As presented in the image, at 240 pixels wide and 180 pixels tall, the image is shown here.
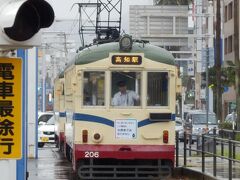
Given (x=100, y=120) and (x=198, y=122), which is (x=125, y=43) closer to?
(x=100, y=120)

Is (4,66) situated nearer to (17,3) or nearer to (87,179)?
(17,3)

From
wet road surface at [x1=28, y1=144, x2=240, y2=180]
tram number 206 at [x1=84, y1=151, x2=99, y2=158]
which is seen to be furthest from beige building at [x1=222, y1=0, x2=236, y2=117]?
tram number 206 at [x1=84, y1=151, x2=99, y2=158]

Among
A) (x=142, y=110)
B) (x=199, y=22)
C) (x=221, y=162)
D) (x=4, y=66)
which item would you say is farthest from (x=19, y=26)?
(x=199, y=22)

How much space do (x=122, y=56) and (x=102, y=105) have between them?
1166 mm

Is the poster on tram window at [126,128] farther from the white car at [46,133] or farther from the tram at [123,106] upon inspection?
the white car at [46,133]

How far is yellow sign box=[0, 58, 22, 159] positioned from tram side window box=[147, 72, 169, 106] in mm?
10262

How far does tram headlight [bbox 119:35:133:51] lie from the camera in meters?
17.1

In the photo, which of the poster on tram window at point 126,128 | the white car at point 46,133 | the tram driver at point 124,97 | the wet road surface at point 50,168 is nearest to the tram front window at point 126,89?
the tram driver at point 124,97

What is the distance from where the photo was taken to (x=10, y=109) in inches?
Result: 280

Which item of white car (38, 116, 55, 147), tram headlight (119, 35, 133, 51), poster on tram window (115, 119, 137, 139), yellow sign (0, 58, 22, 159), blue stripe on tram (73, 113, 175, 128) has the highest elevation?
tram headlight (119, 35, 133, 51)

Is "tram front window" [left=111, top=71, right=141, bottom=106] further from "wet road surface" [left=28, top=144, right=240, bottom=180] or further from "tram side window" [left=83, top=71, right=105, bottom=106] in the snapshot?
"wet road surface" [left=28, top=144, right=240, bottom=180]

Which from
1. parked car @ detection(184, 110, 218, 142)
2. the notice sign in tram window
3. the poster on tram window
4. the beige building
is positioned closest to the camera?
the poster on tram window

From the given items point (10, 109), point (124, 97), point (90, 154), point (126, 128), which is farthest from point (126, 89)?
point (10, 109)

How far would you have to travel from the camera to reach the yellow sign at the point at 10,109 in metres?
7.02
